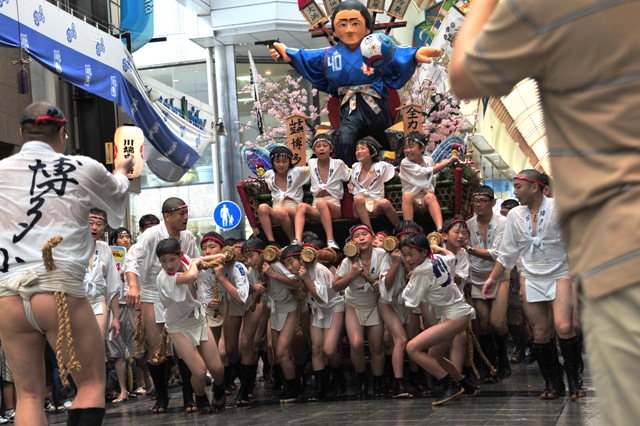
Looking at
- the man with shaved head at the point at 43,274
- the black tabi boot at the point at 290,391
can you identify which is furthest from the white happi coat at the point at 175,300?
the man with shaved head at the point at 43,274

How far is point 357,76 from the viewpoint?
1193cm

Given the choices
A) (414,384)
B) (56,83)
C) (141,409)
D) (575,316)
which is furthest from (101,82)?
(575,316)

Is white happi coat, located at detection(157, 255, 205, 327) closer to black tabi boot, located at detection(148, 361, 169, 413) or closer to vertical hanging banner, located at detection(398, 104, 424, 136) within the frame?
black tabi boot, located at detection(148, 361, 169, 413)

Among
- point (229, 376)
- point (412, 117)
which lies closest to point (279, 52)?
point (412, 117)

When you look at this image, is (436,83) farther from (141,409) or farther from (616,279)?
(616,279)

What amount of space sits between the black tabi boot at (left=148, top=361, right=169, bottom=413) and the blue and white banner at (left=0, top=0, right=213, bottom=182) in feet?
16.5

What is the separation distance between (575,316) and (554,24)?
6.72 m

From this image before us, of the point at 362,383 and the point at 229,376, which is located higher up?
the point at 229,376

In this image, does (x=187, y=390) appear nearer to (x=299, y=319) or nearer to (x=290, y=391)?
(x=290, y=391)

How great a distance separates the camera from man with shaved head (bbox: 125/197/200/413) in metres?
9.56

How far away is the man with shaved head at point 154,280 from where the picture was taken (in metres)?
9.56

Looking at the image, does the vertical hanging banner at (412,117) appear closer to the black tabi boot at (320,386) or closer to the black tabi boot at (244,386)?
the black tabi boot at (320,386)

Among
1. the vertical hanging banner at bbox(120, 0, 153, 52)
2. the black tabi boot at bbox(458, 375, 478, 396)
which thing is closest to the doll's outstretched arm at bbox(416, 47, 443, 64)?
the black tabi boot at bbox(458, 375, 478, 396)

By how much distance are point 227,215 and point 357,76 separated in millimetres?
9171
